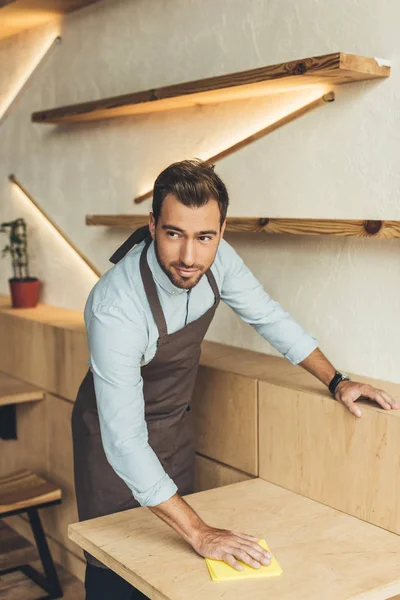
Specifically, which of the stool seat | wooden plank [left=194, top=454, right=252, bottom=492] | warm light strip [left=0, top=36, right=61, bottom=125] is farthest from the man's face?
warm light strip [left=0, top=36, right=61, bottom=125]

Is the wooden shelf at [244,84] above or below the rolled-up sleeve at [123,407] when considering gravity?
above

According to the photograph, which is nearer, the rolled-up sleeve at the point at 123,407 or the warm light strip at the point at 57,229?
the rolled-up sleeve at the point at 123,407

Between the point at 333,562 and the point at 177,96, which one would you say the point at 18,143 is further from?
the point at 333,562

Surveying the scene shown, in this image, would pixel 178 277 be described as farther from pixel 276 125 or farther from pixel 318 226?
pixel 276 125

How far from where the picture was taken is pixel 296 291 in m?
2.67

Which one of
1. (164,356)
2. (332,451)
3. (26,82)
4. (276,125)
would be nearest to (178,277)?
(164,356)

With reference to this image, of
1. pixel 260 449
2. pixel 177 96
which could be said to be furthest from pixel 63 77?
pixel 260 449

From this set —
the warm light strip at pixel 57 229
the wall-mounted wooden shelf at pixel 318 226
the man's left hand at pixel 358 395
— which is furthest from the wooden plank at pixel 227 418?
the warm light strip at pixel 57 229

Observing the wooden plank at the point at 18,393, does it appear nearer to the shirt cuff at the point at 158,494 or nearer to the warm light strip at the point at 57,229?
the warm light strip at the point at 57,229

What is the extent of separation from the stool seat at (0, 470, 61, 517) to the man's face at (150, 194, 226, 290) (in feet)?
5.07

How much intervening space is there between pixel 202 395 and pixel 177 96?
1018 mm

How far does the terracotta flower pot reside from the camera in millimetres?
3928

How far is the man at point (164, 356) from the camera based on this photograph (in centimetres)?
195

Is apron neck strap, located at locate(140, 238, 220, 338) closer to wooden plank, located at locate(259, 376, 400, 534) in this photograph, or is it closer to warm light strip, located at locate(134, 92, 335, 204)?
wooden plank, located at locate(259, 376, 400, 534)
